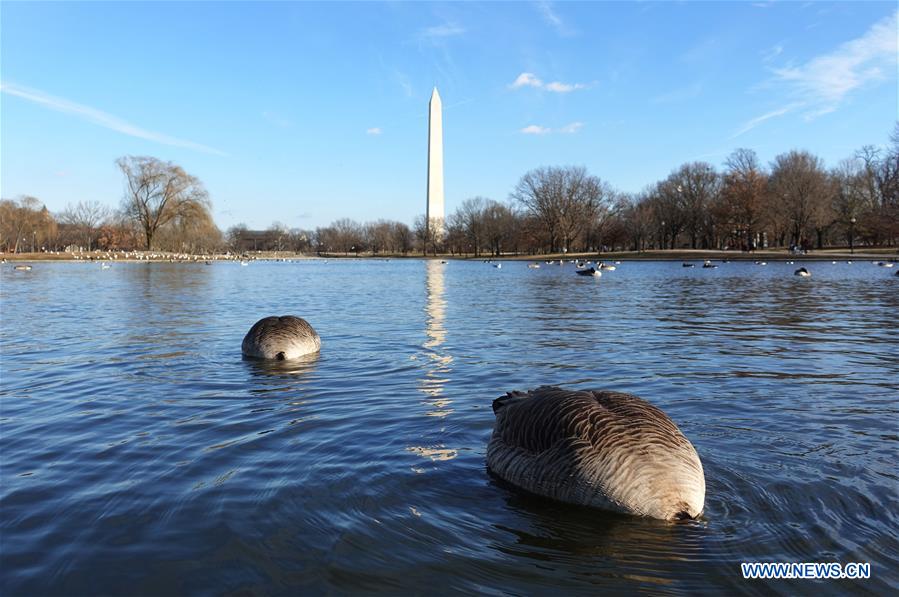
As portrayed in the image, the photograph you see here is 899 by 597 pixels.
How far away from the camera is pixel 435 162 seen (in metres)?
134

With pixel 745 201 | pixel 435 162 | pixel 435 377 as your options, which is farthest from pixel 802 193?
pixel 435 377

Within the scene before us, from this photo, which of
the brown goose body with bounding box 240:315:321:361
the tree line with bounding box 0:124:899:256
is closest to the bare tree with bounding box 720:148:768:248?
the tree line with bounding box 0:124:899:256

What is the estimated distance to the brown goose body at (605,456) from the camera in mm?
4852

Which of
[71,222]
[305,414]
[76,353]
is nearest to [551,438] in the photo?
[305,414]

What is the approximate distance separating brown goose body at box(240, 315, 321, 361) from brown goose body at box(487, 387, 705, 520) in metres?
7.63

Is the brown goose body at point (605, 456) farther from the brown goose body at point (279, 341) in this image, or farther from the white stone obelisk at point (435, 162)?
the white stone obelisk at point (435, 162)

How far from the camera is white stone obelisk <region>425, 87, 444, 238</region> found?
5054 inches

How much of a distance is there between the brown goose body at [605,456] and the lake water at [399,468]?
18cm

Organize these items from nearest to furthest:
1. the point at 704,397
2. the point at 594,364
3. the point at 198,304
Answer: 1. the point at 704,397
2. the point at 594,364
3. the point at 198,304

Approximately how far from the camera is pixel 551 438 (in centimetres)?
526

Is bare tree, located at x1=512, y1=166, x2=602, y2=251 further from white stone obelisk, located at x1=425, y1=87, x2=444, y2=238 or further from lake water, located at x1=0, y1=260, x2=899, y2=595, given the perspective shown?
lake water, located at x1=0, y1=260, x2=899, y2=595

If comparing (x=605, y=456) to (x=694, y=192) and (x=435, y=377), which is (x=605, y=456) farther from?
(x=694, y=192)

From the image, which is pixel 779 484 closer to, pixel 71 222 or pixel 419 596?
pixel 419 596

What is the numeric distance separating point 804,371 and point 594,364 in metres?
3.52
